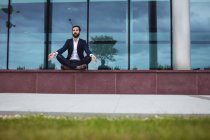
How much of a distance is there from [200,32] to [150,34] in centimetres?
228

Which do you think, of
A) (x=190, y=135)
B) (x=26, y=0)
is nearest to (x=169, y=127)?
(x=190, y=135)

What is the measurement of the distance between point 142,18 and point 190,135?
1192cm

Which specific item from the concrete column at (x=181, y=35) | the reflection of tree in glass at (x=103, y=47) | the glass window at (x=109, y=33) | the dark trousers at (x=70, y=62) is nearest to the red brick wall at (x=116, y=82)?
the dark trousers at (x=70, y=62)

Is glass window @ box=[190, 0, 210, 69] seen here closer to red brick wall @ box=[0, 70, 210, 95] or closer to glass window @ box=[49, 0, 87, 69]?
red brick wall @ box=[0, 70, 210, 95]

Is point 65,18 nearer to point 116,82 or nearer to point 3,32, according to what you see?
point 3,32

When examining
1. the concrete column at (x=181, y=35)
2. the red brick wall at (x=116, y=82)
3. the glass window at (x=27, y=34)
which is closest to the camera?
the red brick wall at (x=116, y=82)

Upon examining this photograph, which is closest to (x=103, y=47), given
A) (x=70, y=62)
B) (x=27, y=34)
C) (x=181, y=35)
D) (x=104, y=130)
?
(x=27, y=34)

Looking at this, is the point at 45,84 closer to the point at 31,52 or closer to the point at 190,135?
the point at 31,52

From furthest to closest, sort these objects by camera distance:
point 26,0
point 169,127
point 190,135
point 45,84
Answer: point 26,0 → point 45,84 → point 169,127 → point 190,135

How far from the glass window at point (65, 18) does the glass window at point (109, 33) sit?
A: 43cm

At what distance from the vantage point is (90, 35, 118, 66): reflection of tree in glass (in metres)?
14.6

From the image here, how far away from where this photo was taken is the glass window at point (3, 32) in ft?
48.1

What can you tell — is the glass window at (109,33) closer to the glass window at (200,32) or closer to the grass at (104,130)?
the glass window at (200,32)

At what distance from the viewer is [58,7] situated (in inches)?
606
